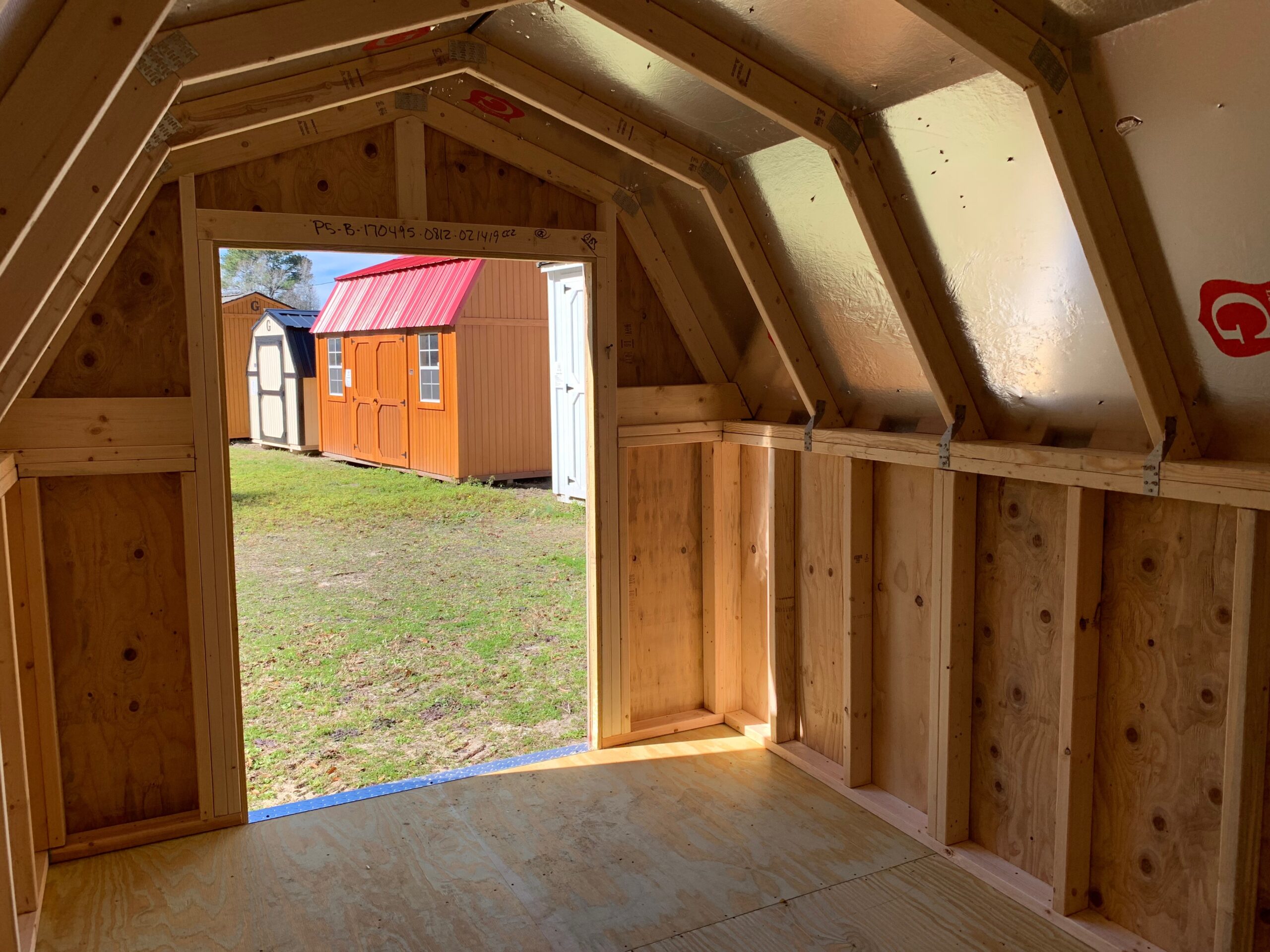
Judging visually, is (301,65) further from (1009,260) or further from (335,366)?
(335,366)

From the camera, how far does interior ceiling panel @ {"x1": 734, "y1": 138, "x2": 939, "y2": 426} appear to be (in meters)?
3.31

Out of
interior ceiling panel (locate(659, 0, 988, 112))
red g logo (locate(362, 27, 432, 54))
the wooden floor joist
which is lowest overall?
the wooden floor joist

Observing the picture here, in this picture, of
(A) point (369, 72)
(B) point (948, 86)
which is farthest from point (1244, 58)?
(A) point (369, 72)

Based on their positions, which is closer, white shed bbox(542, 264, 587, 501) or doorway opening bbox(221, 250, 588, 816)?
doorway opening bbox(221, 250, 588, 816)

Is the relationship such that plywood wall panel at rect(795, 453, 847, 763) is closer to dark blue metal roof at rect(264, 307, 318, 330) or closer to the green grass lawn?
the green grass lawn

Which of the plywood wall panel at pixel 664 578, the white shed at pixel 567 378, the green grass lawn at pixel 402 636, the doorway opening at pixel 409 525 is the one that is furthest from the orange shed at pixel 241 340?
the plywood wall panel at pixel 664 578

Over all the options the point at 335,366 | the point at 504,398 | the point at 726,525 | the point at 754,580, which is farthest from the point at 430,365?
the point at 754,580

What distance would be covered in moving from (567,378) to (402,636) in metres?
4.90

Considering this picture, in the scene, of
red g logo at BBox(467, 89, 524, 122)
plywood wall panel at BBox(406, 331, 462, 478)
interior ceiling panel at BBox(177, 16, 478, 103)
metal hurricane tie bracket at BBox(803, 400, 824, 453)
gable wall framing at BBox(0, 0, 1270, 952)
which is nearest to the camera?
gable wall framing at BBox(0, 0, 1270, 952)

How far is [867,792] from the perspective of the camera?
3818 mm

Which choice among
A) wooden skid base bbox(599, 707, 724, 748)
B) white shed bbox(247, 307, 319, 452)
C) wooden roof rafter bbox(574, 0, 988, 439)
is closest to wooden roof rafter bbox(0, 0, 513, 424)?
wooden roof rafter bbox(574, 0, 988, 439)

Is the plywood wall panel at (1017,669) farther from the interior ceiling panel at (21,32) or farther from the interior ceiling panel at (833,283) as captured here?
the interior ceiling panel at (21,32)

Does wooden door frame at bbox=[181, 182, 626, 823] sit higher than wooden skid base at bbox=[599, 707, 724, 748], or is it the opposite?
wooden door frame at bbox=[181, 182, 626, 823]

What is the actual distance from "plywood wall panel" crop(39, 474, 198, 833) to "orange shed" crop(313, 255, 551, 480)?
832 centimetres
